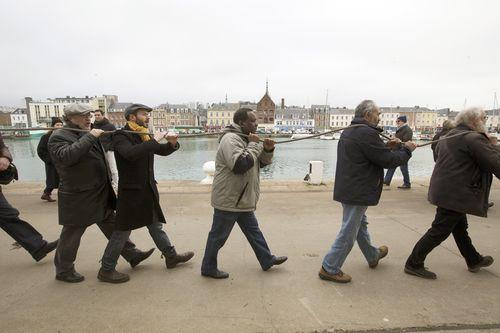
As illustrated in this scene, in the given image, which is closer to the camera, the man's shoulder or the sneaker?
the man's shoulder

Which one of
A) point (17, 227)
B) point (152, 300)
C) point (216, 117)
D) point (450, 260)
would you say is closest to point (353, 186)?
point (450, 260)

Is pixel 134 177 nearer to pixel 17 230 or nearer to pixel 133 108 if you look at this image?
pixel 133 108

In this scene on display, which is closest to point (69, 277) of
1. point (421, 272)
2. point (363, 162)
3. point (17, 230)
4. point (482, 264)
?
point (17, 230)

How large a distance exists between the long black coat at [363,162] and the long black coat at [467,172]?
0.53 m

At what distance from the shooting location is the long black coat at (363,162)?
2988mm

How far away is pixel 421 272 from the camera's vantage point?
3.38 m

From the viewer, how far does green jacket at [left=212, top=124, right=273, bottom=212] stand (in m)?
3.01

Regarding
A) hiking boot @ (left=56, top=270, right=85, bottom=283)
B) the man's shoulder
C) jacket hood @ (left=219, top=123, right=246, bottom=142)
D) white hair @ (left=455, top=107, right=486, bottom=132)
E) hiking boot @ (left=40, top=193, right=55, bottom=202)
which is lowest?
hiking boot @ (left=40, top=193, right=55, bottom=202)

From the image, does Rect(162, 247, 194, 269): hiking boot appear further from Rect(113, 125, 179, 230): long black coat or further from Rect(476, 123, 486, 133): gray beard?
Rect(476, 123, 486, 133): gray beard

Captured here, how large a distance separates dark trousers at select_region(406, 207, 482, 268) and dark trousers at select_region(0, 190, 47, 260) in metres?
4.12

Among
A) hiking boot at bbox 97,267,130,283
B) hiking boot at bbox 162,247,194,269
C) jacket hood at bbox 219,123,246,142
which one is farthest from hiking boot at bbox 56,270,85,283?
jacket hood at bbox 219,123,246,142

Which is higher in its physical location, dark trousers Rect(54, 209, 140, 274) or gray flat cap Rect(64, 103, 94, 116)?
gray flat cap Rect(64, 103, 94, 116)

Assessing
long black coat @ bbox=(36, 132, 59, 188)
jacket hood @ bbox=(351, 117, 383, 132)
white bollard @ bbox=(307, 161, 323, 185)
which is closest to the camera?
jacket hood @ bbox=(351, 117, 383, 132)

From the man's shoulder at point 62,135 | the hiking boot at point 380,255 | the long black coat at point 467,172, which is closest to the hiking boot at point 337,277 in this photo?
the hiking boot at point 380,255
